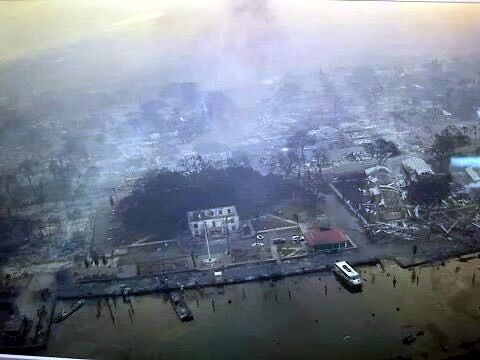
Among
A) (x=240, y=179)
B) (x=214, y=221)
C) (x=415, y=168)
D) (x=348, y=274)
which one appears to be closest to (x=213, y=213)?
(x=214, y=221)

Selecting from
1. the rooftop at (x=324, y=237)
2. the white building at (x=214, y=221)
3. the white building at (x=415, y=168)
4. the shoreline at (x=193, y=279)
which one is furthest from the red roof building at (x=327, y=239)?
the white building at (x=415, y=168)

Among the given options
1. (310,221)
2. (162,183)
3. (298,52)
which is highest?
(298,52)

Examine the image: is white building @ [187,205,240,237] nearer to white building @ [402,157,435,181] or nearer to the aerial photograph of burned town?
the aerial photograph of burned town

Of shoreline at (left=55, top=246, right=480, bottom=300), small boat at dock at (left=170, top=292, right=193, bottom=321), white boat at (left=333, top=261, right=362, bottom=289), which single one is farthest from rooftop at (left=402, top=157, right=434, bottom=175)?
small boat at dock at (left=170, top=292, right=193, bottom=321)

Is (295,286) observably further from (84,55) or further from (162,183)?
(84,55)

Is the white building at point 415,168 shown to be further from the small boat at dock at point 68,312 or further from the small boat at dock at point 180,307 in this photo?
the small boat at dock at point 68,312

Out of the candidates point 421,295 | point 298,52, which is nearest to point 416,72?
point 298,52

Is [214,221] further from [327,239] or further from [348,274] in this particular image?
[348,274]
